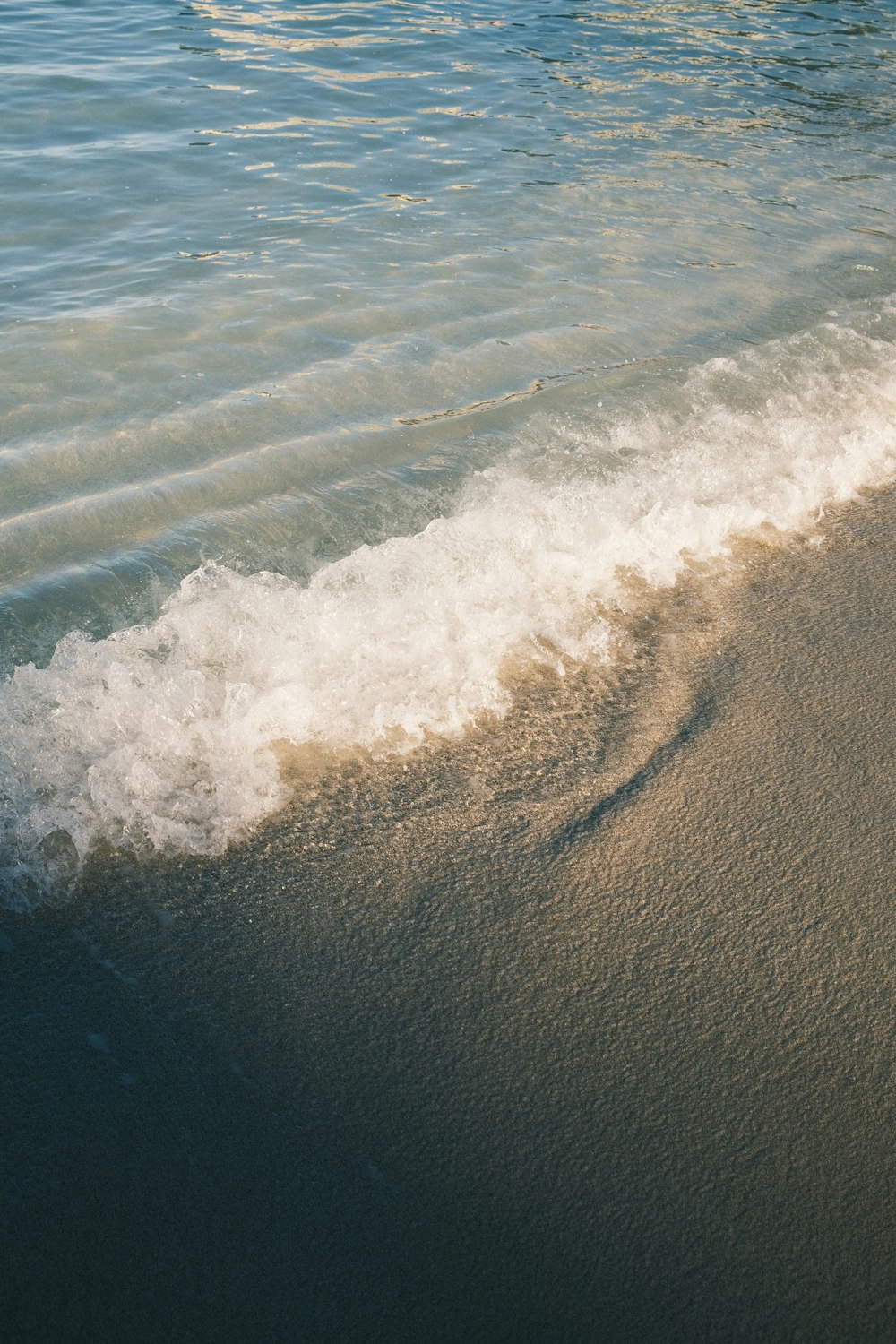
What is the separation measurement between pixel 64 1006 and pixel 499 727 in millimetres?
1365

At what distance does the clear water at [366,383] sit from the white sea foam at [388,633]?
0.04 feet

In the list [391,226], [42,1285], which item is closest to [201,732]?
[42,1285]

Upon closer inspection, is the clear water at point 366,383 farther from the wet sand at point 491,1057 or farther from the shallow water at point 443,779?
the wet sand at point 491,1057

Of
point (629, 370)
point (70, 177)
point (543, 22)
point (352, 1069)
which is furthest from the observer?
point (543, 22)

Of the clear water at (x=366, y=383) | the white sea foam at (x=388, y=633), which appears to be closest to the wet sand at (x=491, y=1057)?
the white sea foam at (x=388, y=633)

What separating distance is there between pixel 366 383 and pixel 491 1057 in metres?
3.47

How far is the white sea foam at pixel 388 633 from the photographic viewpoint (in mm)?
2773

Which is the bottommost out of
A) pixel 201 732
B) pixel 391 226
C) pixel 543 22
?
pixel 201 732

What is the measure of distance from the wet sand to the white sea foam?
165 mm

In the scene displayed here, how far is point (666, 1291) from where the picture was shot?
6.17 ft

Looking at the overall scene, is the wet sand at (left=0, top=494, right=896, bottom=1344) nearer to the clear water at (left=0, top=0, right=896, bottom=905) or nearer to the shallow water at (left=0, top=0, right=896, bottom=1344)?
the shallow water at (left=0, top=0, right=896, bottom=1344)

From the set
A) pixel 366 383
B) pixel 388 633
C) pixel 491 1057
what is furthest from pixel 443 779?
pixel 366 383

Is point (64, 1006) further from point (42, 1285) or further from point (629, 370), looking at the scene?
point (629, 370)

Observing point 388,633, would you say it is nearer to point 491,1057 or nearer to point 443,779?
point 443,779
